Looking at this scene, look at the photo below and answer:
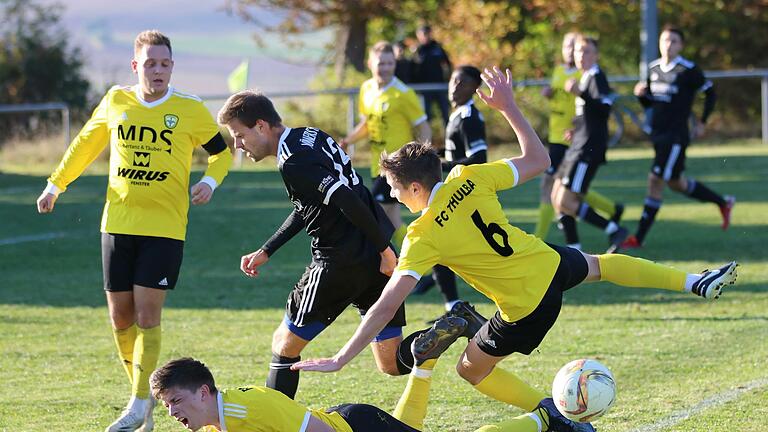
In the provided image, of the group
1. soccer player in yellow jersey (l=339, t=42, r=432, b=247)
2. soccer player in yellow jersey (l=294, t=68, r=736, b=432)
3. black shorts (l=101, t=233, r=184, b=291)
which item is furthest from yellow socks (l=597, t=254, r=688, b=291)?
soccer player in yellow jersey (l=339, t=42, r=432, b=247)

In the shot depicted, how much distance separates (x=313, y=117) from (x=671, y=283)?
1748 cm

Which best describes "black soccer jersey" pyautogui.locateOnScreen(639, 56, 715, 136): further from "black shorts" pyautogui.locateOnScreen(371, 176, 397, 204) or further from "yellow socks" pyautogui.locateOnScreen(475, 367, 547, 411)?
"yellow socks" pyautogui.locateOnScreen(475, 367, 547, 411)

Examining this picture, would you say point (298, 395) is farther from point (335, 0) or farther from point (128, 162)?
point (335, 0)

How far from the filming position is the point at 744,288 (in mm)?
9930

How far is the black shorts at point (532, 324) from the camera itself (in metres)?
5.43

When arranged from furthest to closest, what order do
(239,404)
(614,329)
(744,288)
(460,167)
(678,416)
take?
(744,288) → (614,329) → (678,416) → (460,167) → (239,404)

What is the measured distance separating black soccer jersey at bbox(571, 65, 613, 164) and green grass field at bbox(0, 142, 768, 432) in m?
1.16

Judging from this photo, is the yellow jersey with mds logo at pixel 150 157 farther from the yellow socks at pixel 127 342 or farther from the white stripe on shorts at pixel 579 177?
the white stripe on shorts at pixel 579 177

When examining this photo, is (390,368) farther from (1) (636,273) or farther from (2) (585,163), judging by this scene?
(2) (585,163)

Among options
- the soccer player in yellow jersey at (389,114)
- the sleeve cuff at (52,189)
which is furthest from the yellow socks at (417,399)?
the soccer player in yellow jersey at (389,114)

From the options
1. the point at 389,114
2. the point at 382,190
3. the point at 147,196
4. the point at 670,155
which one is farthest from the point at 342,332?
the point at 670,155

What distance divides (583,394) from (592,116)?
6554 millimetres

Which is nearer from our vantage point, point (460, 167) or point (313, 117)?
point (460, 167)

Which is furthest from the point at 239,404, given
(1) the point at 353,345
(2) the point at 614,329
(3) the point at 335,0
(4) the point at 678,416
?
(3) the point at 335,0
